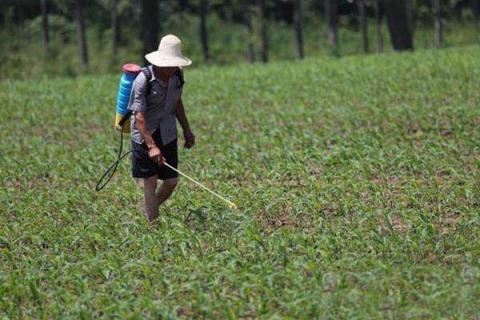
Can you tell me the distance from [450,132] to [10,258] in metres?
7.59

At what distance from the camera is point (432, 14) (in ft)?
158

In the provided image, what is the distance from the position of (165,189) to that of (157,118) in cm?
69

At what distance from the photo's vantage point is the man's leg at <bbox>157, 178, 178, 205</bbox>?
9.52 m

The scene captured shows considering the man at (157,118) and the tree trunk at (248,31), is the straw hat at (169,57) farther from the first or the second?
the tree trunk at (248,31)

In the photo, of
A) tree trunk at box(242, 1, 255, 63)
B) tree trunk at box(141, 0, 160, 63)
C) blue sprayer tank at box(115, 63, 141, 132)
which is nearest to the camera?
blue sprayer tank at box(115, 63, 141, 132)

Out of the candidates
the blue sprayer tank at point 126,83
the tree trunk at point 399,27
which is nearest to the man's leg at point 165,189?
the blue sprayer tank at point 126,83

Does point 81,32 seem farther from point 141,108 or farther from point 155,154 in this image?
point 155,154

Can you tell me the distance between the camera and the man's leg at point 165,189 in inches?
375

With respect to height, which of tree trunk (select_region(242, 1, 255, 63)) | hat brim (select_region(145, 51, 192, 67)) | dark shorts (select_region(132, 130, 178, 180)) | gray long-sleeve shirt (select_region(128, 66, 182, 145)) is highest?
hat brim (select_region(145, 51, 192, 67))

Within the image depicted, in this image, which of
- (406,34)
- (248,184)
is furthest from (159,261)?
(406,34)

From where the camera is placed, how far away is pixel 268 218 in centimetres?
973

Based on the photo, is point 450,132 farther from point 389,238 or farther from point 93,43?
point 93,43

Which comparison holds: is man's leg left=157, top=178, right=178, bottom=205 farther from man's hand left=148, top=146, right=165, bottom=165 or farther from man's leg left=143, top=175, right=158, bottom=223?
man's hand left=148, top=146, right=165, bottom=165

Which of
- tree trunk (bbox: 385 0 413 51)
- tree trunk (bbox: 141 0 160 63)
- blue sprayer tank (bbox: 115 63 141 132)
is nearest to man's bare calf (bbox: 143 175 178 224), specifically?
blue sprayer tank (bbox: 115 63 141 132)
